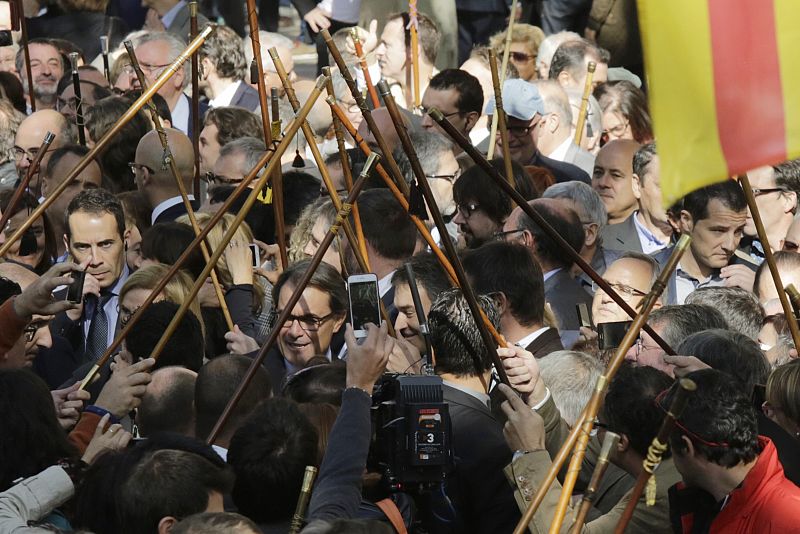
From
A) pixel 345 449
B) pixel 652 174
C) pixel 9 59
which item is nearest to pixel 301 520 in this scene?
pixel 345 449

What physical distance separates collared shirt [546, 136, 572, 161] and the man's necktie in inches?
145

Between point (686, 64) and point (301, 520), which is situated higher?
point (686, 64)

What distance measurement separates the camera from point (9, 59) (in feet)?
43.5

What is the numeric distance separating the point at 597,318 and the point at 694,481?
2604 mm

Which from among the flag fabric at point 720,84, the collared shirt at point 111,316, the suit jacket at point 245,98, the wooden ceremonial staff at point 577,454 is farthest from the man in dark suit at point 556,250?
the suit jacket at point 245,98

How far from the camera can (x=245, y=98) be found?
12.1 meters

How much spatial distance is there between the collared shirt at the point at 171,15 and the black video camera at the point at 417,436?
9.69m

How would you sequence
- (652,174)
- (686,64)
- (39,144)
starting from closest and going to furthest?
(686,64), (652,174), (39,144)

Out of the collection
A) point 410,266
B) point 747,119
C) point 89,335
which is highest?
point 747,119

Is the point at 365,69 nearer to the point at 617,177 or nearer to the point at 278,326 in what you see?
the point at 617,177

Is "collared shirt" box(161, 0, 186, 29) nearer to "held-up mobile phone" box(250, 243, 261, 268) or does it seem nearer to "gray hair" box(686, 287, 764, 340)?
"held-up mobile phone" box(250, 243, 261, 268)

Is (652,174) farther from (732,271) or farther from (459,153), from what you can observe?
(459,153)

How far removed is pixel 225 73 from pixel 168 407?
6.67 m

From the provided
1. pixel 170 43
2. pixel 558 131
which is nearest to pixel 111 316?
pixel 558 131
